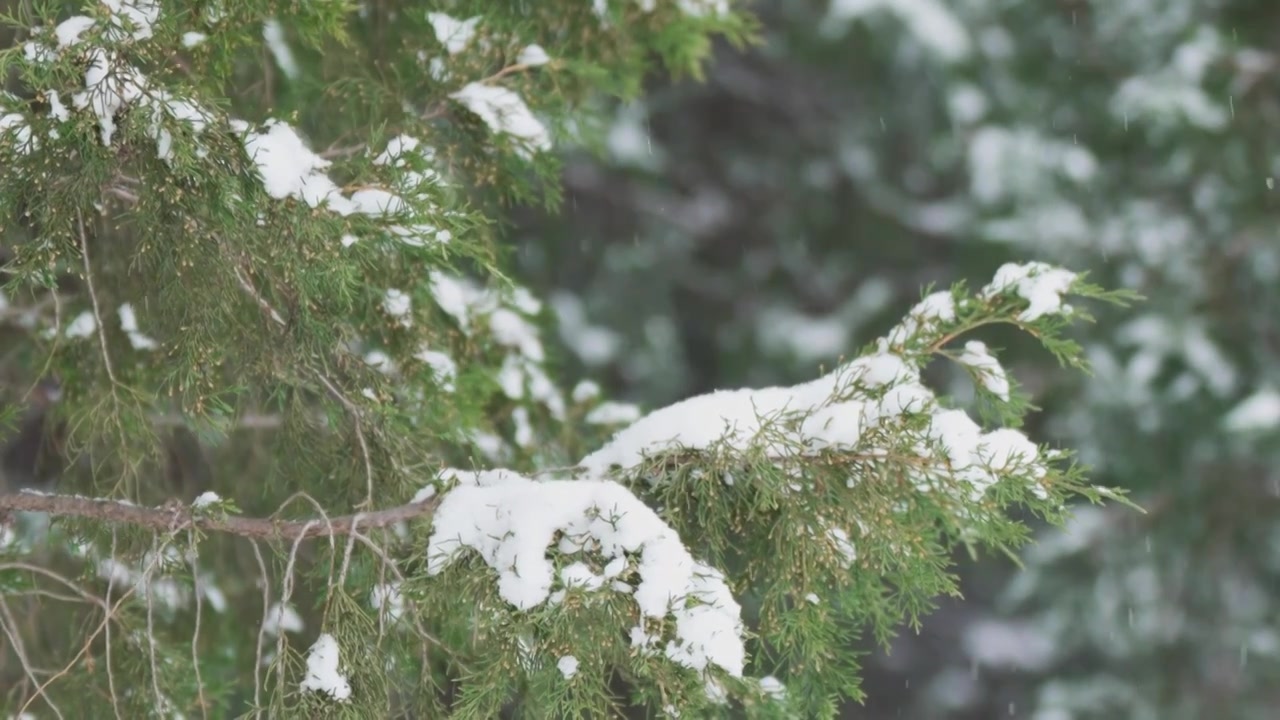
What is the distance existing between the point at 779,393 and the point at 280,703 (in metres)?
1.01

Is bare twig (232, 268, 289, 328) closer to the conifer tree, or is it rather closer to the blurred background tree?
the conifer tree

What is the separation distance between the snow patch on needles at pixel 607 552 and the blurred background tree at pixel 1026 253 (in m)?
4.88

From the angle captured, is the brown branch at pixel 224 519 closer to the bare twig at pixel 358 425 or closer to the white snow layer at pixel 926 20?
the bare twig at pixel 358 425

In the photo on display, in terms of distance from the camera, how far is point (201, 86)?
226 centimetres

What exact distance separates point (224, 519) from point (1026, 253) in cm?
594

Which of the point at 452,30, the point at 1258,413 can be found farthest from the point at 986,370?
the point at 1258,413

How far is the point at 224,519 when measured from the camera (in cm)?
227

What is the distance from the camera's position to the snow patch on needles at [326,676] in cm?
212

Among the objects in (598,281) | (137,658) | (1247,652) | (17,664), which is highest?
(137,658)

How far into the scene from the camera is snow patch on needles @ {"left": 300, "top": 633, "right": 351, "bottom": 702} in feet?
6.94

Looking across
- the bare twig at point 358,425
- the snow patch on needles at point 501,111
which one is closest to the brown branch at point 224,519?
the bare twig at point 358,425

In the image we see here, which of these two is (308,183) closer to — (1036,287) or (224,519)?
(224,519)

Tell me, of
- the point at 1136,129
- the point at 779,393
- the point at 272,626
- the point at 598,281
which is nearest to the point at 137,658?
the point at 272,626

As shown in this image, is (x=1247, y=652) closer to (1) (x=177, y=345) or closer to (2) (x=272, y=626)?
(2) (x=272, y=626)
